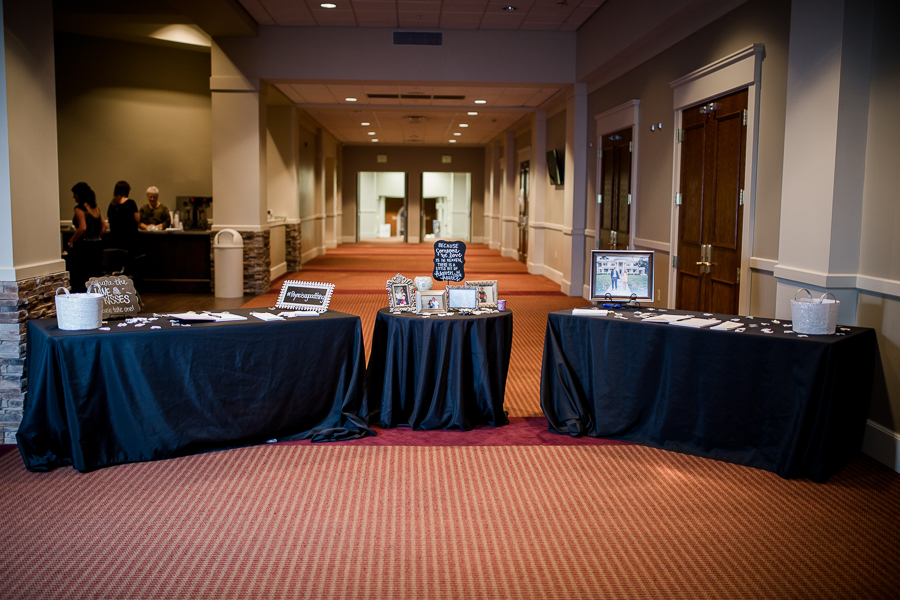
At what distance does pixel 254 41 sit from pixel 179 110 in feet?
9.15

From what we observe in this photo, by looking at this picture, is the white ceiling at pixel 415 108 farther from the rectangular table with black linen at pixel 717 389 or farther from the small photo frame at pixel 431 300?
the rectangular table with black linen at pixel 717 389

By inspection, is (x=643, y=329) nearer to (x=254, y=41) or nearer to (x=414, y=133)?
(x=254, y=41)

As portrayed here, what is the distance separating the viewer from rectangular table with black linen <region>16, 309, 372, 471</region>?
347 centimetres

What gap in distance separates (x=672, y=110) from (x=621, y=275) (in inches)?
114

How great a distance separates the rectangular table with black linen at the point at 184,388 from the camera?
11.4 ft

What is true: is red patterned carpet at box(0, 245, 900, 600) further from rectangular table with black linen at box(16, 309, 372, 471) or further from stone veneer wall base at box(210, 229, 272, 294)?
stone veneer wall base at box(210, 229, 272, 294)

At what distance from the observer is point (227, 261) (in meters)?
9.39

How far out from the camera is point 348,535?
9.45 feet

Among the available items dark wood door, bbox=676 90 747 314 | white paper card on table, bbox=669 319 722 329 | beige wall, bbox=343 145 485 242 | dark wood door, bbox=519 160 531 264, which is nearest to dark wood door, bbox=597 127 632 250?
dark wood door, bbox=676 90 747 314

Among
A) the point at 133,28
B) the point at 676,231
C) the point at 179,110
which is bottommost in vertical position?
the point at 676,231

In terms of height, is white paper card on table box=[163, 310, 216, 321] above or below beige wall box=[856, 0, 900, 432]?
below

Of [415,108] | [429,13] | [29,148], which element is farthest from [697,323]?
[415,108]

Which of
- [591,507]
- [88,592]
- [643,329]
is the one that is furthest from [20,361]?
[643,329]

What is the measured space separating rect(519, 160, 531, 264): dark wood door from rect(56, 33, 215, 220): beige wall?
6558mm
